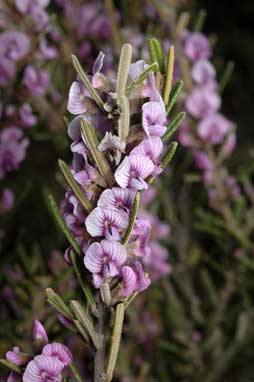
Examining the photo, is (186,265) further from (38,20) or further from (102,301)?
(102,301)

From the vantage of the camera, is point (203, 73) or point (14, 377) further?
point (203, 73)

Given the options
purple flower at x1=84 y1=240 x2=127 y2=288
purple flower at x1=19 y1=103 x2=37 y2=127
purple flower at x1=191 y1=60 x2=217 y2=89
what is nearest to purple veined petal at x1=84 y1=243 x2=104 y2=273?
purple flower at x1=84 y1=240 x2=127 y2=288

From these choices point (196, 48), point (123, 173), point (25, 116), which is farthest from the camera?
point (196, 48)

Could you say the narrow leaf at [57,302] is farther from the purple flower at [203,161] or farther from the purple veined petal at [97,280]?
the purple flower at [203,161]

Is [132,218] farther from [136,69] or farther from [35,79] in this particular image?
[35,79]

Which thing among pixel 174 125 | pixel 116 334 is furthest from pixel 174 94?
pixel 116 334

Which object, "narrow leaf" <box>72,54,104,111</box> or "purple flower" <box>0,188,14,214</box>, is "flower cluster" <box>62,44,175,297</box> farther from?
"purple flower" <box>0,188,14,214</box>

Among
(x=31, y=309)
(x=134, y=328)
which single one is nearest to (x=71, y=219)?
(x=31, y=309)

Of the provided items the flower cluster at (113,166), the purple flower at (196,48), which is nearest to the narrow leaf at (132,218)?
the flower cluster at (113,166)
